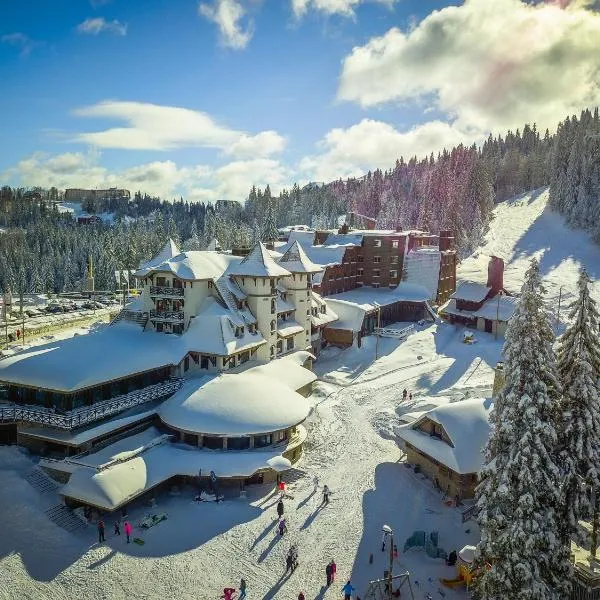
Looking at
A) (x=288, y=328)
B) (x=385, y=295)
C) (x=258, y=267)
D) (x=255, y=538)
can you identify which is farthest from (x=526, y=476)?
(x=385, y=295)

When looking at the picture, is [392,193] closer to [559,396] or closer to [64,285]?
[64,285]

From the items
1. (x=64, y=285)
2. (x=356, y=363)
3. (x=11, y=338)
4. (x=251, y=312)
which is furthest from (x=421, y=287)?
(x=64, y=285)

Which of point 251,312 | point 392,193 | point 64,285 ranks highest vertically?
point 392,193

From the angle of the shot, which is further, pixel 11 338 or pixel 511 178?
pixel 511 178

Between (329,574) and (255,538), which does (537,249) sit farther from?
(329,574)

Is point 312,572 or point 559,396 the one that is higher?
point 559,396

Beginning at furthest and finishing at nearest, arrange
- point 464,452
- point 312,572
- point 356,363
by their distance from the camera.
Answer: point 356,363 → point 464,452 → point 312,572
